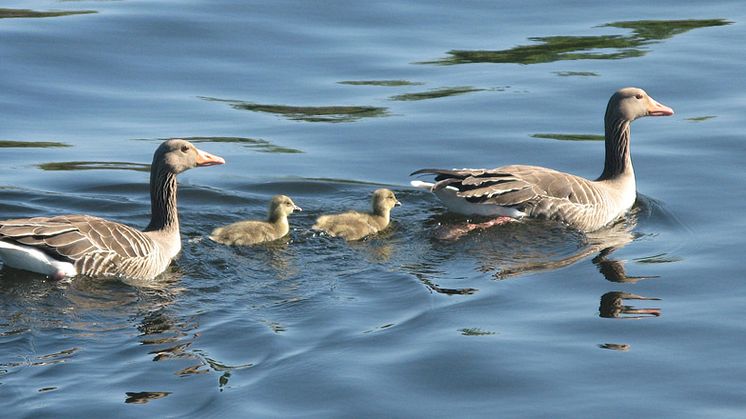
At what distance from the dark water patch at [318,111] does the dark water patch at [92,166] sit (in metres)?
2.80

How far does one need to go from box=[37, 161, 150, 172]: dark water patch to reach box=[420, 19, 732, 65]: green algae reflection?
632cm

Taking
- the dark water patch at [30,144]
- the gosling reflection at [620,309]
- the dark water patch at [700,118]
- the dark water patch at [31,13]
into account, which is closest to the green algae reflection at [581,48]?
the dark water patch at [700,118]

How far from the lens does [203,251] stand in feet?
47.8

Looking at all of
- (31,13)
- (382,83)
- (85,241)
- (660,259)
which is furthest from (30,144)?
(660,259)

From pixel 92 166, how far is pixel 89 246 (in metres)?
3.99

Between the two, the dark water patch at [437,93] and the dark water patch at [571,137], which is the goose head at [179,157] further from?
the dark water patch at [437,93]

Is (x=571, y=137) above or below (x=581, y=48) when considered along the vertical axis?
below

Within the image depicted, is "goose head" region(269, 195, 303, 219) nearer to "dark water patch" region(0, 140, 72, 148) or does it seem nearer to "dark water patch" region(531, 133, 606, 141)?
"dark water patch" region(0, 140, 72, 148)

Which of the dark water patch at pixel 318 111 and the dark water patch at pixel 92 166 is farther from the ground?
the dark water patch at pixel 318 111

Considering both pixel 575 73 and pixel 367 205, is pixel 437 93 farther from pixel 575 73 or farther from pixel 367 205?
pixel 367 205

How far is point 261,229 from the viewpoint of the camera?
1459cm

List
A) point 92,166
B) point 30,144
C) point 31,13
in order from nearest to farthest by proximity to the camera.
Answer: point 92,166 → point 30,144 → point 31,13

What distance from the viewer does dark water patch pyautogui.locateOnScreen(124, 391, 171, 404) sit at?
33.3 feet

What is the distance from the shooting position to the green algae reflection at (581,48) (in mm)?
22094
